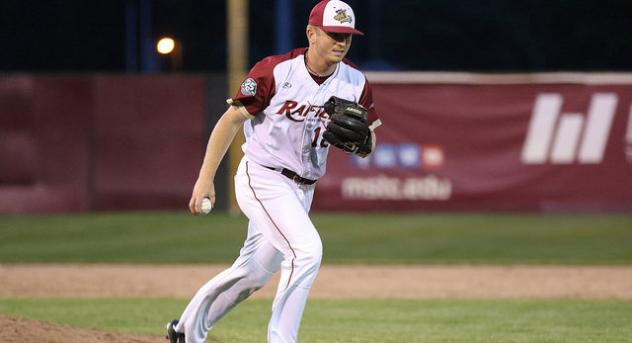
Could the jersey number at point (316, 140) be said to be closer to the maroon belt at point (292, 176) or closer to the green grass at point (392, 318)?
the maroon belt at point (292, 176)

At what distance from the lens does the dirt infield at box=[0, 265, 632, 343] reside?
10.0m

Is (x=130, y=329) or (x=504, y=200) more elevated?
(x=130, y=329)

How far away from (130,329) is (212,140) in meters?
2.50

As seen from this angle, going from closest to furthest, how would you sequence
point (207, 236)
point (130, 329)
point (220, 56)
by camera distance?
point (130, 329)
point (207, 236)
point (220, 56)

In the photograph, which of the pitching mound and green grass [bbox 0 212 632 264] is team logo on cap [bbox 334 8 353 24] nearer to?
the pitching mound

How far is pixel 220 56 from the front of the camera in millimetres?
37844

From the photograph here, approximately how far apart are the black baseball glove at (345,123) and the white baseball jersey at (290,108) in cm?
7

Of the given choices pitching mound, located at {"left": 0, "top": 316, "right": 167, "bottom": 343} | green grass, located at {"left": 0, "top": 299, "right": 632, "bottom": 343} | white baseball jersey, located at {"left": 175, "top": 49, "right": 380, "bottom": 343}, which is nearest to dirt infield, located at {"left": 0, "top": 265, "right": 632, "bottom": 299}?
green grass, located at {"left": 0, "top": 299, "right": 632, "bottom": 343}

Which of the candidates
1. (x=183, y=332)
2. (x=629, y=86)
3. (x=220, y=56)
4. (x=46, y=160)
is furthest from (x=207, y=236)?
(x=220, y=56)

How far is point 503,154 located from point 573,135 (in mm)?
981

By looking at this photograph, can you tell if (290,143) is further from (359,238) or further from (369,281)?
(359,238)

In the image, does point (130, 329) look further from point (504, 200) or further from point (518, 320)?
point (504, 200)

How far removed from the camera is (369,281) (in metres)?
10.8

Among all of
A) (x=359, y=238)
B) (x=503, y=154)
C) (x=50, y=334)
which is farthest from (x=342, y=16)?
(x=503, y=154)
